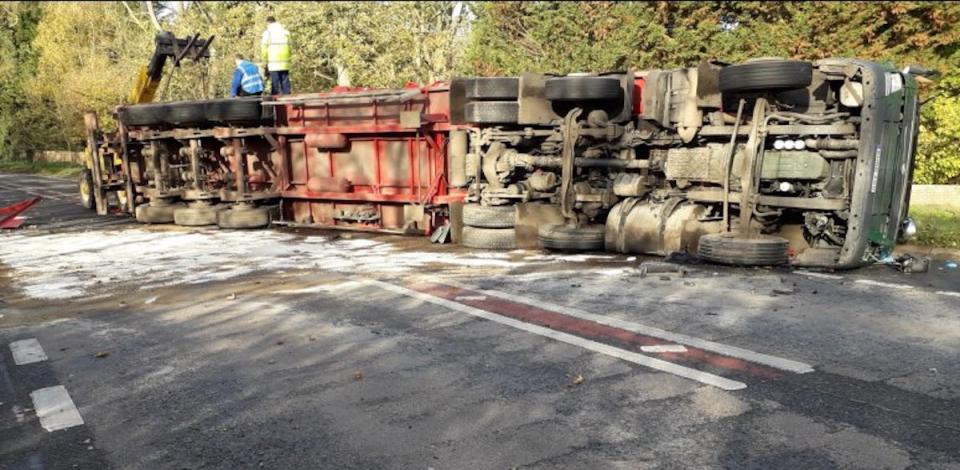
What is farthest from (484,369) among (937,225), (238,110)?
(238,110)

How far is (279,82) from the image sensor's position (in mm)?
13398

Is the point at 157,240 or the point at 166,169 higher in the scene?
the point at 166,169

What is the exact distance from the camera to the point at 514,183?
9836mm

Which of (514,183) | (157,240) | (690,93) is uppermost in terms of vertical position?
(690,93)

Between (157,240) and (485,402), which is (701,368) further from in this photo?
(157,240)

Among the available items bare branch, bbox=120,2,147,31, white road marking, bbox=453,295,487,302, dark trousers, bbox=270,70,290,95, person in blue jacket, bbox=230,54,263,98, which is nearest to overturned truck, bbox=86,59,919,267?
person in blue jacket, bbox=230,54,263,98

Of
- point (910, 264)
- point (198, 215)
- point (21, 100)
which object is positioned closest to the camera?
point (910, 264)

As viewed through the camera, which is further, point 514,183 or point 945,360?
point 514,183

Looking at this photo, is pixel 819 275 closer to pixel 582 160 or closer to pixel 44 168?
pixel 582 160

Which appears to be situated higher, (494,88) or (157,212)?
(494,88)

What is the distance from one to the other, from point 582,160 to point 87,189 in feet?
39.2

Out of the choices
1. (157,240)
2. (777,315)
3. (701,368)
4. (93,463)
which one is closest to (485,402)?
(701,368)

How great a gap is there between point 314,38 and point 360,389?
81.4 ft

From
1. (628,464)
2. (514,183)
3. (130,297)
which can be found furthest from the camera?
(514,183)
